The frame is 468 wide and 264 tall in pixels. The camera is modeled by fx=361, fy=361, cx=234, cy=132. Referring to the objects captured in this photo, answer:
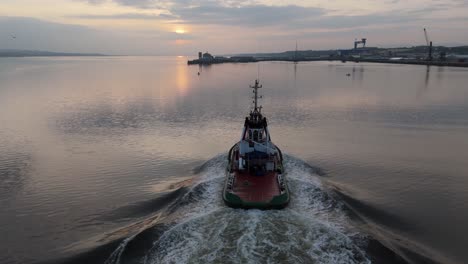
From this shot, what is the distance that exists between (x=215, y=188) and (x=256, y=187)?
146 inches

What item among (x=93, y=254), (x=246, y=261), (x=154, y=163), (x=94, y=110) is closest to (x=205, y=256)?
(x=246, y=261)

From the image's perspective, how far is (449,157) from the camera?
3509cm

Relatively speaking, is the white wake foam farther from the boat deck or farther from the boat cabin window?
the boat cabin window

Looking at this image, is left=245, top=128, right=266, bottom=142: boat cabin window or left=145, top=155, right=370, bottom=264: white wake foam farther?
left=245, top=128, right=266, bottom=142: boat cabin window

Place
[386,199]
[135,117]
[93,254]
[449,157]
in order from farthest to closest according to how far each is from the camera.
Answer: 1. [135,117]
2. [449,157]
3. [386,199]
4. [93,254]

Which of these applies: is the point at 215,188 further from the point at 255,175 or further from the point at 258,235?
the point at 258,235

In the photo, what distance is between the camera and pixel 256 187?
23188 mm

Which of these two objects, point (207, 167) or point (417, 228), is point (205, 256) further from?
point (207, 167)

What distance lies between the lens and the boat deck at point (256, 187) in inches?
845

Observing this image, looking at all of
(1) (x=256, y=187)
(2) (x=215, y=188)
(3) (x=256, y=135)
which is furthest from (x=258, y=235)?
(3) (x=256, y=135)

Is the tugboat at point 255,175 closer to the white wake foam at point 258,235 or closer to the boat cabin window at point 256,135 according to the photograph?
the boat cabin window at point 256,135

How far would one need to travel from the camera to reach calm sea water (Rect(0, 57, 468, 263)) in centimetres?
1794

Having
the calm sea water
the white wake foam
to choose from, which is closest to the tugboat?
the white wake foam

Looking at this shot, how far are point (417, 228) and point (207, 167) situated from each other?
55.7 feet
